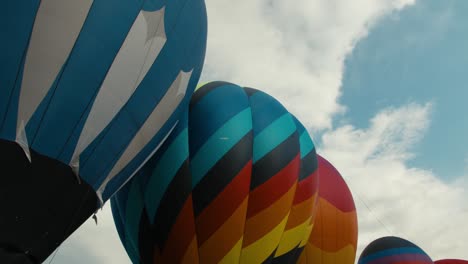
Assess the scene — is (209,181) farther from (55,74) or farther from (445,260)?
(445,260)

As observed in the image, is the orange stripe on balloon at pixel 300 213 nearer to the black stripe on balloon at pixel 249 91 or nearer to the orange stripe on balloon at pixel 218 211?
the orange stripe on balloon at pixel 218 211

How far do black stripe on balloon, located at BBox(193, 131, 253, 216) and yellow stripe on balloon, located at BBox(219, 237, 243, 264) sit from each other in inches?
30.6

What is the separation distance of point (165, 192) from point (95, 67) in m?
2.90

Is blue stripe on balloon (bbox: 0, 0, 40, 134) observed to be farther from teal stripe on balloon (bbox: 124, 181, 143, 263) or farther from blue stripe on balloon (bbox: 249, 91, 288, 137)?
blue stripe on balloon (bbox: 249, 91, 288, 137)

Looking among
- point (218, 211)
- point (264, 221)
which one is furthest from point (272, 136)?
point (218, 211)

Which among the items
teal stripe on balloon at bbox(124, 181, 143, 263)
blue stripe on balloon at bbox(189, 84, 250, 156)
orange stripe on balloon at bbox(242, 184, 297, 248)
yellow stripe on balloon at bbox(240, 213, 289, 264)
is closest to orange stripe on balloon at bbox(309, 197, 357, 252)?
yellow stripe on balloon at bbox(240, 213, 289, 264)

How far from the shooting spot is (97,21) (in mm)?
4570

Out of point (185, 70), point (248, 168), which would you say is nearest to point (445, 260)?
point (248, 168)

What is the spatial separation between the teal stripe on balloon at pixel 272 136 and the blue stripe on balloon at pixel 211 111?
55cm

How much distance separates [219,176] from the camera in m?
7.22

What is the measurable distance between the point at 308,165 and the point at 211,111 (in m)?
2.36

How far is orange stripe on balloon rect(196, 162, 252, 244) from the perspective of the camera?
7.12 m

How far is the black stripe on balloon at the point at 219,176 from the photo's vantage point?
713 cm

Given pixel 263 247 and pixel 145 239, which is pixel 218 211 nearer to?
pixel 263 247
